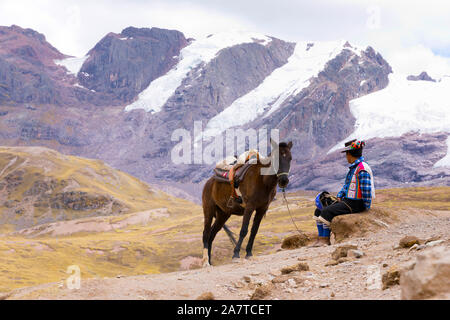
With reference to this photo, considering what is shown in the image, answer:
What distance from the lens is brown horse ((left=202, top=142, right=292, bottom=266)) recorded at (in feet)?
47.8

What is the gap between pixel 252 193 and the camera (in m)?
15.1

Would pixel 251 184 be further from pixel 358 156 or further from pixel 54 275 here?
pixel 54 275

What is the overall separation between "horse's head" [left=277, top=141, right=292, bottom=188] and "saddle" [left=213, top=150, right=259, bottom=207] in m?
1.33

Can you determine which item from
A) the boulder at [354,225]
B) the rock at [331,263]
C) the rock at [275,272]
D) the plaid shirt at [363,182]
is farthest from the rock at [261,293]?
the boulder at [354,225]

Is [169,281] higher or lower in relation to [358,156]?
lower

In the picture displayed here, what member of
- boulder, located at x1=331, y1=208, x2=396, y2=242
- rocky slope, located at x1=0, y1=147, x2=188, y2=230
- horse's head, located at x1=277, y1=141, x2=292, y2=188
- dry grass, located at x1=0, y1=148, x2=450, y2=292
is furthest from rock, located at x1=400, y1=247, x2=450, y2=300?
rocky slope, located at x1=0, y1=147, x2=188, y2=230

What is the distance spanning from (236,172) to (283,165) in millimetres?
2225

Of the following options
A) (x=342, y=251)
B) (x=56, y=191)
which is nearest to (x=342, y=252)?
(x=342, y=251)

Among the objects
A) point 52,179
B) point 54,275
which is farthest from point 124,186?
point 54,275

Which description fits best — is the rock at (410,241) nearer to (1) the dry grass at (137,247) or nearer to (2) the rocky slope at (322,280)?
(2) the rocky slope at (322,280)

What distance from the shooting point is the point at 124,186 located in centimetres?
18638

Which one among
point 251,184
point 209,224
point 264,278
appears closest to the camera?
point 264,278

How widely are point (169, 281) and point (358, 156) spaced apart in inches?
277

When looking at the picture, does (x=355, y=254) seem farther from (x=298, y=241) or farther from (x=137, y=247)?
(x=137, y=247)
